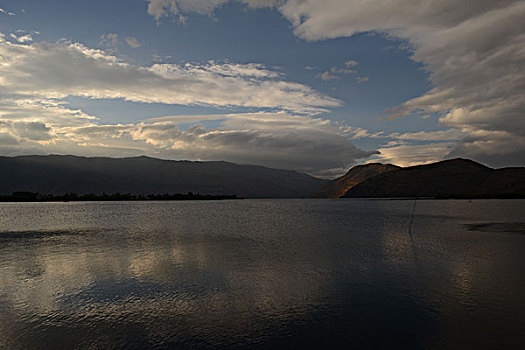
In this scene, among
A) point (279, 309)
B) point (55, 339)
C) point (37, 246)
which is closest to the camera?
point (55, 339)

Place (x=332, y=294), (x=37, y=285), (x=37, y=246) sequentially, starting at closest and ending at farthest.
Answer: (x=332, y=294) → (x=37, y=285) → (x=37, y=246)

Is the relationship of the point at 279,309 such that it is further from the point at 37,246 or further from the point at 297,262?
the point at 37,246

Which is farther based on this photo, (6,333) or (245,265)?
(245,265)

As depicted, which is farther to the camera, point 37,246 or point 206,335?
point 37,246

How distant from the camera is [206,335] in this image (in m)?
16.2

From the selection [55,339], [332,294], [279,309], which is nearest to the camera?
[55,339]

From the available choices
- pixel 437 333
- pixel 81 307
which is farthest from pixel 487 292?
pixel 81 307

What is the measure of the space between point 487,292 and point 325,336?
1455cm

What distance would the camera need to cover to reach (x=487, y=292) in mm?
23047

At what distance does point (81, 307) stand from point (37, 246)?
32.7 metres

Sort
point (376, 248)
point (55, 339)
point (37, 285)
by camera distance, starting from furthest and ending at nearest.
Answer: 1. point (376, 248)
2. point (37, 285)
3. point (55, 339)

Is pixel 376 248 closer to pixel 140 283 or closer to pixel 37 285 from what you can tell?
pixel 140 283

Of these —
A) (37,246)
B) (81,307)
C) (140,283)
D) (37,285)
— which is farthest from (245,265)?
(37,246)

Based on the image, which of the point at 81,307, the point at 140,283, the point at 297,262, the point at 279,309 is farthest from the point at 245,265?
the point at 81,307
